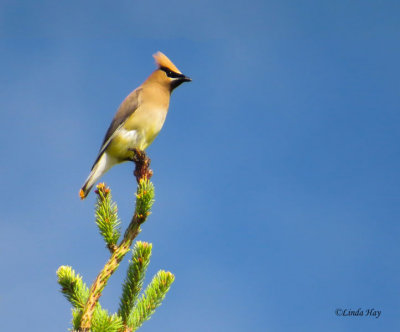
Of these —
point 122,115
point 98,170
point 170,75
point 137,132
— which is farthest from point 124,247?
point 170,75

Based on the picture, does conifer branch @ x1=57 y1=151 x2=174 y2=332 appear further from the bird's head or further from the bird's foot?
the bird's head

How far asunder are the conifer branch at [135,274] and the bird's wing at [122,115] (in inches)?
96.5

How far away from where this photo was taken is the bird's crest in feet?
18.7

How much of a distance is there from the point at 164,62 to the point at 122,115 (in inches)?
38.6

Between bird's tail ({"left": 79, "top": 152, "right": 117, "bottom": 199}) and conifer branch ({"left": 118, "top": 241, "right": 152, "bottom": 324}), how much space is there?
6.68 ft

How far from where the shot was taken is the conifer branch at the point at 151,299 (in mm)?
2568

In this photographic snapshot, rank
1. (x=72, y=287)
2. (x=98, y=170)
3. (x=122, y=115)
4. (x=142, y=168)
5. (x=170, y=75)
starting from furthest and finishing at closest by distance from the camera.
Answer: (x=170, y=75) → (x=122, y=115) → (x=98, y=170) → (x=142, y=168) → (x=72, y=287)

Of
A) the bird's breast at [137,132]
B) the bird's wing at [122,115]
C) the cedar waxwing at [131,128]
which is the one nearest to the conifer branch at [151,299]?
the cedar waxwing at [131,128]

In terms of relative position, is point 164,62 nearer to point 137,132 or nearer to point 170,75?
point 170,75

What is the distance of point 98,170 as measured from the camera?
487 cm

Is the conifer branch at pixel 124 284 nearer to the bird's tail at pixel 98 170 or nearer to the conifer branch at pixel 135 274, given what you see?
the conifer branch at pixel 135 274

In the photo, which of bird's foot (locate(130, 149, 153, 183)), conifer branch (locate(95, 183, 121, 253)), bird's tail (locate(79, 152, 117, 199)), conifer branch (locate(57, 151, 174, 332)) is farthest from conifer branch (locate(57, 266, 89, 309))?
bird's tail (locate(79, 152, 117, 199))

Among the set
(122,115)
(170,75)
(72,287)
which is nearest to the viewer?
(72,287)

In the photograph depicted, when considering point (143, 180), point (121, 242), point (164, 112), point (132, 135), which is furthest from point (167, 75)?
point (121, 242)
